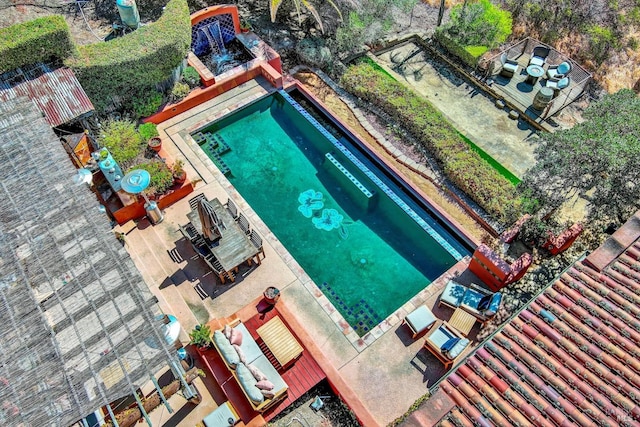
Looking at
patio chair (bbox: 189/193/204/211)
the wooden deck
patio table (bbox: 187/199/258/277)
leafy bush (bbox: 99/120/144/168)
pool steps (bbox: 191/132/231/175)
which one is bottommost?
the wooden deck

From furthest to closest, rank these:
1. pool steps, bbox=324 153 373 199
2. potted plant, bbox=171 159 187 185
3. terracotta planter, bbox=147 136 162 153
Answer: terracotta planter, bbox=147 136 162 153 → pool steps, bbox=324 153 373 199 → potted plant, bbox=171 159 187 185

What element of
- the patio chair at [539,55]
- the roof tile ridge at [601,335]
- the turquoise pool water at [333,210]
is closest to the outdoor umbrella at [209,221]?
the turquoise pool water at [333,210]

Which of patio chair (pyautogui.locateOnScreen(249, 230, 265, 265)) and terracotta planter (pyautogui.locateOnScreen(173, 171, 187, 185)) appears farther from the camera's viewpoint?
terracotta planter (pyautogui.locateOnScreen(173, 171, 187, 185))

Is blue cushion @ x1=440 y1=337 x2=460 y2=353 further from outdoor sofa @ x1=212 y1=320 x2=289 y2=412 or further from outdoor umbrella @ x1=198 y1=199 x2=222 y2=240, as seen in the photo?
outdoor umbrella @ x1=198 y1=199 x2=222 y2=240

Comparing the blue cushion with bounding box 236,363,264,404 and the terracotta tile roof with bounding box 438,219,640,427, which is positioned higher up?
the blue cushion with bounding box 236,363,264,404

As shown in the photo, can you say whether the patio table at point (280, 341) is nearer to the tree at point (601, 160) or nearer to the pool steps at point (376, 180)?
the pool steps at point (376, 180)

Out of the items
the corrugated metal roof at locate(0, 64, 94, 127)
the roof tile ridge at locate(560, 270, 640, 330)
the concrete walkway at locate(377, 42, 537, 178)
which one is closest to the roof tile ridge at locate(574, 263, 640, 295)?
the roof tile ridge at locate(560, 270, 640, 330)

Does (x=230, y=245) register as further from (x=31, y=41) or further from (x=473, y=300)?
(x=31, y=41)

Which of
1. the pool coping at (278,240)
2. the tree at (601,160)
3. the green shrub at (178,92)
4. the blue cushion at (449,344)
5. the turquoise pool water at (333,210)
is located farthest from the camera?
the green shrub at (178,92)
